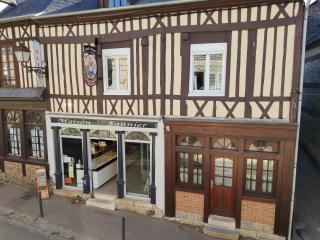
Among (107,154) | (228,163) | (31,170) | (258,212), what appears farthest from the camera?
(31,170)

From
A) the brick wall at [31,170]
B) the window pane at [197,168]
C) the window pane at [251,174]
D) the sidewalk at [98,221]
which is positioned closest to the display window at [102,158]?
the sidewalk at [98,221]

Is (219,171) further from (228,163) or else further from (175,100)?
(175,100)

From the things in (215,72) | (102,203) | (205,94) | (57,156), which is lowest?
(102,203)

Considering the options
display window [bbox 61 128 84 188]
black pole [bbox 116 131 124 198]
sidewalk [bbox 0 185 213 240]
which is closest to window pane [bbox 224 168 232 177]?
sidewalk [bbox 0 185 213 240]

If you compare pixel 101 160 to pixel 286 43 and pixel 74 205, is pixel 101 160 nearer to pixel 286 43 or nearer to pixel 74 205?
pixel 74 205

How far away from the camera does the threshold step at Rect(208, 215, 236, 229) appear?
22.2ft

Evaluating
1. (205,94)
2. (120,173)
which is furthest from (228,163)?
(120,173)

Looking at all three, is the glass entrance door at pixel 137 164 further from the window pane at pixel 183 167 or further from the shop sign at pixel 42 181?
the shop sign at pixel 42 181

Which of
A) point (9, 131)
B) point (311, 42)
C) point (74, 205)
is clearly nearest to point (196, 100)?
point (74, 205)

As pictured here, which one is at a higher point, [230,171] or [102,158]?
[230,171]

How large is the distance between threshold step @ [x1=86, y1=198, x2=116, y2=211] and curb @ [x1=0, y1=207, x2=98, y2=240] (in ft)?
4.12

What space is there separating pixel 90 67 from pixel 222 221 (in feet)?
17.7

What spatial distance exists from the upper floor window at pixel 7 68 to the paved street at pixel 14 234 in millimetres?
4344

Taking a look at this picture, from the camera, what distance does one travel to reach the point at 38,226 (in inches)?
275
